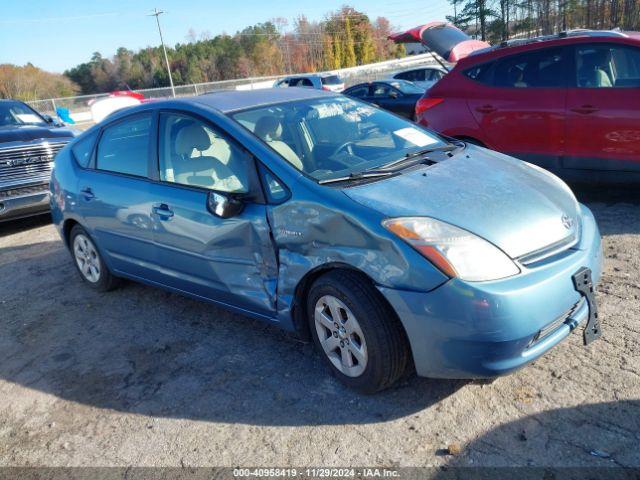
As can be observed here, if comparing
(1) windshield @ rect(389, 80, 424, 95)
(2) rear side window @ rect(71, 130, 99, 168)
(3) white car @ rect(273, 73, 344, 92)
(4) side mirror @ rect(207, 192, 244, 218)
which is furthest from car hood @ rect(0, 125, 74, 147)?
(3) white car @ rect(273, 73, 344, 92)

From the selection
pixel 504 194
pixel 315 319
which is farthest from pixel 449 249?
pixel 315 319

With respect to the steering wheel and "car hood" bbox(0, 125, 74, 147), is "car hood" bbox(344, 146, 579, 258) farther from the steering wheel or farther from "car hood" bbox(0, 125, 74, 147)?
"car hood" bbox(0, 125, 74, 147)

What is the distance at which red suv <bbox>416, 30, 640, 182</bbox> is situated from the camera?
524cm

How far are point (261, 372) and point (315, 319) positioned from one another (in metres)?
0.58

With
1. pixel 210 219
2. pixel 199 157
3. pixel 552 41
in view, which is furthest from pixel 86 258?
pixel 552 41

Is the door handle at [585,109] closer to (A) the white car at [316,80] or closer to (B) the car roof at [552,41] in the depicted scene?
(B) the car roof at [552,41]

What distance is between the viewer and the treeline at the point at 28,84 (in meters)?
52.2

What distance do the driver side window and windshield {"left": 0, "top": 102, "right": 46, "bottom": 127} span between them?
246 inches

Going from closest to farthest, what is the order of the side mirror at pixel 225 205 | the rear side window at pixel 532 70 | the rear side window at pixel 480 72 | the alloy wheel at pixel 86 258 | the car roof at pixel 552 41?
1. the side mirror at pixel 225 205
2. the alloy wheel at pixel 86 258
3. the car roof at pixel 552 41
4. the rear side window at pixel 532 70
5. the rear side window at pixel 480 72

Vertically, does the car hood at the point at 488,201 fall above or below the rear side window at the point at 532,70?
below

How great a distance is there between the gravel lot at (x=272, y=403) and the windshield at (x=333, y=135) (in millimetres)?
1215

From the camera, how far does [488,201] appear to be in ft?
9.53

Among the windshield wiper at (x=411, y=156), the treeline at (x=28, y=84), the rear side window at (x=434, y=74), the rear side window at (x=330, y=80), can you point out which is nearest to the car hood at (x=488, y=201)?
the windshield wiper at (x=411, y=156)

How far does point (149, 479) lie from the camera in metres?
2.62
